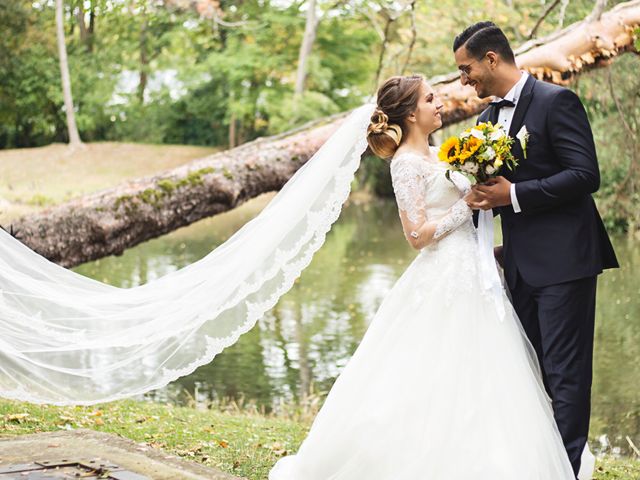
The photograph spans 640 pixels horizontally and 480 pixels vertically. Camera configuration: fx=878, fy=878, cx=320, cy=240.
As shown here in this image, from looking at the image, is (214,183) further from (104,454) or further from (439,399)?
(439,399)

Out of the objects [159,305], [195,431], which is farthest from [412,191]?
[195,431]

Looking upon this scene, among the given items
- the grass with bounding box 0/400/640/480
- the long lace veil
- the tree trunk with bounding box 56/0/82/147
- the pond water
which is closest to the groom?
the long lace veil

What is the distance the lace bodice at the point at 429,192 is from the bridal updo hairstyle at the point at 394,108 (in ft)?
0.37

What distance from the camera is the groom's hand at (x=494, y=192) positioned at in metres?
3.82

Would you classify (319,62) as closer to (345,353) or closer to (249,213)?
(249,213)

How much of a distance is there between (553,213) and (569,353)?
Result: 2.02 ft

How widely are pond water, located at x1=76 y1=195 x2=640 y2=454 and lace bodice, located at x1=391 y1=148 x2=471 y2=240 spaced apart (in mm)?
4035

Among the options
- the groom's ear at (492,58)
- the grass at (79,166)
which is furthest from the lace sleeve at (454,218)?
the grass at (79,166)

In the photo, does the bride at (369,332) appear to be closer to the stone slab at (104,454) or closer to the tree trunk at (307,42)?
the stone slab at (104,454)

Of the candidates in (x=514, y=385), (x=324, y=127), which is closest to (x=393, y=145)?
(x=514, y=385)

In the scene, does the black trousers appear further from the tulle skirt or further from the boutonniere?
the boutonniere

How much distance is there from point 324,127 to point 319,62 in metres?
23.7

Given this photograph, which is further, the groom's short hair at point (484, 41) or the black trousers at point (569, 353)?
the groom's short hair at point (484, 41)

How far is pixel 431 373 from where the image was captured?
13.0 feet
